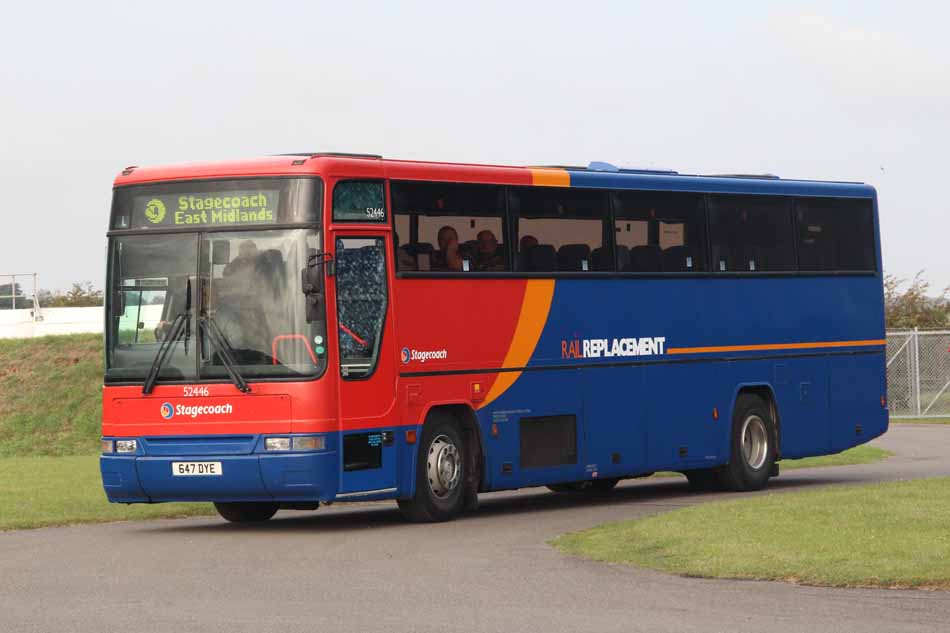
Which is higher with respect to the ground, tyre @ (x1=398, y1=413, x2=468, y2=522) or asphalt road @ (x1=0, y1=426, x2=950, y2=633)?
tyre @ (x1=398, y1=413, x2=468, y2=522)

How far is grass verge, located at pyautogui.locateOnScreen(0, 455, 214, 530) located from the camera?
69.4ft

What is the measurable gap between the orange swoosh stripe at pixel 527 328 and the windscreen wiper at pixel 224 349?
3.19 metres

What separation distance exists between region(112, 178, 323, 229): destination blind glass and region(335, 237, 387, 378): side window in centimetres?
54

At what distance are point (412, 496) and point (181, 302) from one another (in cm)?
293

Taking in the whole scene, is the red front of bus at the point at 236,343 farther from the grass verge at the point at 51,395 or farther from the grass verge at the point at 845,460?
the grass verge at the point at 51,395

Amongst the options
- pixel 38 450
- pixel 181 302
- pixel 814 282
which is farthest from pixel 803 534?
pixel 38 450

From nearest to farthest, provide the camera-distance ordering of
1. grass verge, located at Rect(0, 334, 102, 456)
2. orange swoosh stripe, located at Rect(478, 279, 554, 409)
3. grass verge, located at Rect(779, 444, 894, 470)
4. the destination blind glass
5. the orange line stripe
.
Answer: the destination blind glass, orange swoosh stripe, located at Rect(478, 279, 554, 409), the orange line stripe, grass verge, located at Rect(779, 444, 894, 470), grass verge, located at Rect(0, 334, 102, 456)

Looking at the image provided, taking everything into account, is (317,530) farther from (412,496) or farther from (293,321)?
(293,321)

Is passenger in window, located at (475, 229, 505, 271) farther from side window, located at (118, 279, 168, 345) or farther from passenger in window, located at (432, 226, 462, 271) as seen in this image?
side window, located at (118, 279, 168, 345)

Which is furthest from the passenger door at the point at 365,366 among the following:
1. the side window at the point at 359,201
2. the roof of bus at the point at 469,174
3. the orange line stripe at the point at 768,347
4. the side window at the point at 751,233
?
the side window at the point at 751,233

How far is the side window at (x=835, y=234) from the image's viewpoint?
25156mm

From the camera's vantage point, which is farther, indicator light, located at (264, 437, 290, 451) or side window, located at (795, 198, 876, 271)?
side window, located at (795, 198, 876, 271)

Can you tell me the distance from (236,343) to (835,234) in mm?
10181

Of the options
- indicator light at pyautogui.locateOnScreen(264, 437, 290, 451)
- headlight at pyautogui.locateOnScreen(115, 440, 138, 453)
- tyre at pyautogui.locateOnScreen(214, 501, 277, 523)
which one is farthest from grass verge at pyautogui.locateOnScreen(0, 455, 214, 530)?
indicator light at pyautogui.locateOnScreen(264, 437, 290, 451)
